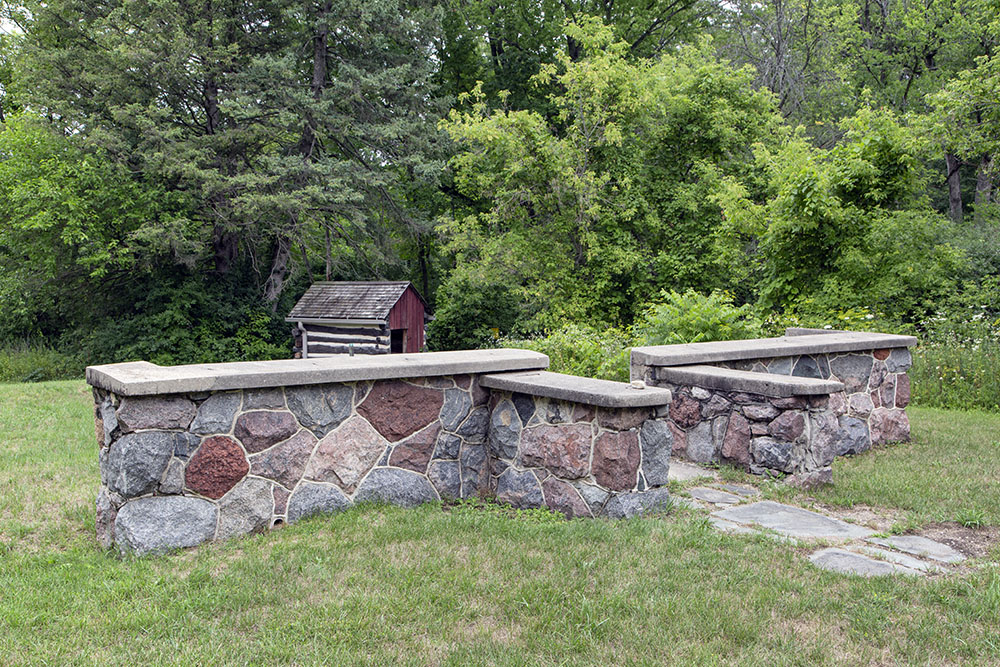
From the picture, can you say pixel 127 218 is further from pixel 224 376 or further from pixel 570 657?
pixel 570 657

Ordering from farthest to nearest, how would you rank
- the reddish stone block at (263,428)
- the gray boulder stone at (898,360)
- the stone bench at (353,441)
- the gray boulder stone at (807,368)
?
the gray boulder stone at (898,360), the gray boulder stone at (807,368), the reddish stone block at (263,428), the stone bench at (353,441)

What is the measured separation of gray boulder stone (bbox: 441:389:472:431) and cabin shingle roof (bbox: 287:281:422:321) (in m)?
15.0

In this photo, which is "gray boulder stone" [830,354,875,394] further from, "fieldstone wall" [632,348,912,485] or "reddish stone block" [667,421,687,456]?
"reddish stone block" [667,421,687,456]

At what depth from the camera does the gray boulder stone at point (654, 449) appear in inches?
183

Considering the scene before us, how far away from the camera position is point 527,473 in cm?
492

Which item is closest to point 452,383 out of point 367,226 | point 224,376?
point 224,376

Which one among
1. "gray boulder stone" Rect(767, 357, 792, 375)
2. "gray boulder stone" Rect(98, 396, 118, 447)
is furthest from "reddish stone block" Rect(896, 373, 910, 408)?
"gray boulder stone" Rect(98, 396, 118, 447)

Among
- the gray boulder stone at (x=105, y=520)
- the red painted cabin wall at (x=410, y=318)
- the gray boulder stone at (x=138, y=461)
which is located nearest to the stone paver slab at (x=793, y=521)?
the gray boulder stone at (x=138, y=461)

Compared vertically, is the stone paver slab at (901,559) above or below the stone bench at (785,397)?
below

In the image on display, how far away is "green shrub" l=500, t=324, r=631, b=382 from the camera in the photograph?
9.09m

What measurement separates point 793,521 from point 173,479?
3765 millimetres

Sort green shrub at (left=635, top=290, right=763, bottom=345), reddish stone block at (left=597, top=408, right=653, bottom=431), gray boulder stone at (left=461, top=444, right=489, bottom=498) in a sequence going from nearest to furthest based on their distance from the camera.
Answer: reddish stone block at (left=597, top=408, right=653, bottom=431) < gray boulder stone at (left=461, top=444, right=489, bottom=498) < green shrub at (left=635, top=290, right=763, bottom=345)

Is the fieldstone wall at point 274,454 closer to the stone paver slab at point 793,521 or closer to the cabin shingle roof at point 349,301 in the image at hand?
the stone paver slab at point 793,521

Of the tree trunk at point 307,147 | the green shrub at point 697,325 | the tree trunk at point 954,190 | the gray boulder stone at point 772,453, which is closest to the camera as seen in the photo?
the gray boulder stone at point 772,453
